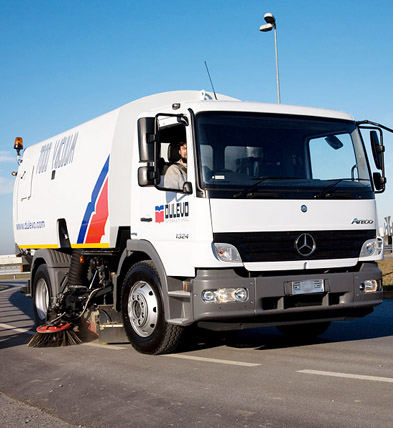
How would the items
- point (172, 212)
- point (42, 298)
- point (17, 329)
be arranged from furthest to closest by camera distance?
1. point (17, 329)
2. point (42, 298)
3. point (172, 212)

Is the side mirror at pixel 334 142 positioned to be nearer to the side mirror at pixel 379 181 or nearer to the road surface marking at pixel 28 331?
the side mirror at pixel 379 181

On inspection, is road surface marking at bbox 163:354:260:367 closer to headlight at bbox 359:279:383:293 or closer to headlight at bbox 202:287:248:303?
headlight at bbox 202:287:248:303

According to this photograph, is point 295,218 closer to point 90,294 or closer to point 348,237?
point 348,237

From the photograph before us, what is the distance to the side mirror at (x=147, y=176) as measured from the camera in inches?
292

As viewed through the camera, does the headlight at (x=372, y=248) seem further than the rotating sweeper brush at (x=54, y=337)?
No

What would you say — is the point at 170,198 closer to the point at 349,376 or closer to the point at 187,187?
the point at 187,187

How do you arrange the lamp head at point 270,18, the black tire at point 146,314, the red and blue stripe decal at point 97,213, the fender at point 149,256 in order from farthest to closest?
1. the lamp head at point 270,18
2. the red and blue stripe decal at point 97,213
3. the black tire at point 146,314
4. the fender at point 149,256

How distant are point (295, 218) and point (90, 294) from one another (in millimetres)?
3815

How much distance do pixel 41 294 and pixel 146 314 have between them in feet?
13.8

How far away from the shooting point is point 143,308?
26.2 ft

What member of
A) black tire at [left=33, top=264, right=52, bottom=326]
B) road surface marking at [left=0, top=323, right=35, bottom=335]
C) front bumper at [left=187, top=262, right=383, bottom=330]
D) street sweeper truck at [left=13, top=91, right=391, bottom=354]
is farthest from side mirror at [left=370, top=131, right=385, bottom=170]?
road surface marking at [left=0, top=323, right=35, bottom=335]

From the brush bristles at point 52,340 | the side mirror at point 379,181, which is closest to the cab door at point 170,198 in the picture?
the brush bristles at point 52,340

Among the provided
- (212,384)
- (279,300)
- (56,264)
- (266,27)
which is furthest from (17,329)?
(266,27)

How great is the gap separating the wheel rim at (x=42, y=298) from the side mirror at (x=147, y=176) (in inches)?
175
